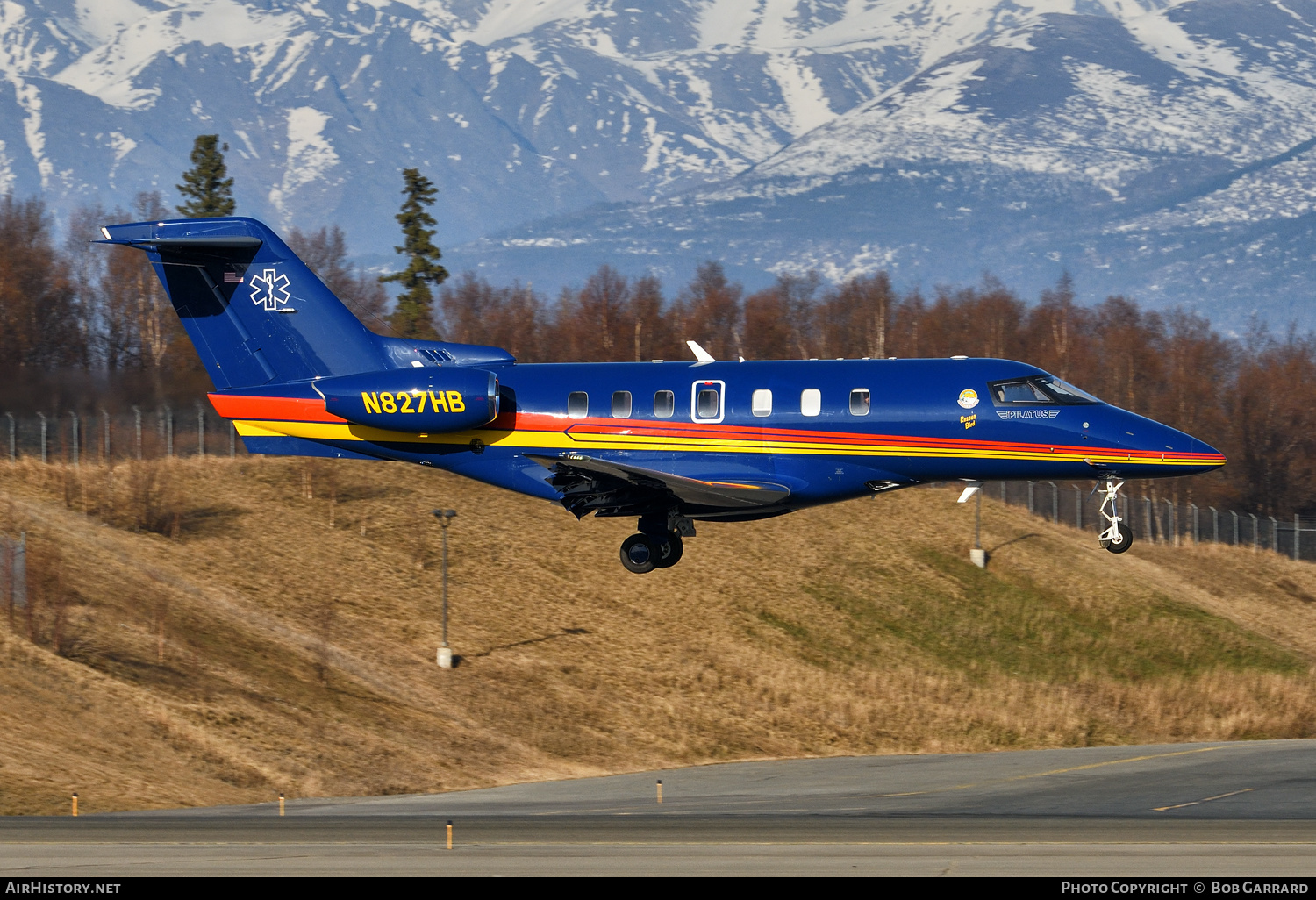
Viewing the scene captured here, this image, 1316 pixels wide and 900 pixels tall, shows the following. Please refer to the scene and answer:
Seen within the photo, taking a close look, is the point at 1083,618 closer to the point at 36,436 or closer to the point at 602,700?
the point at 602,700

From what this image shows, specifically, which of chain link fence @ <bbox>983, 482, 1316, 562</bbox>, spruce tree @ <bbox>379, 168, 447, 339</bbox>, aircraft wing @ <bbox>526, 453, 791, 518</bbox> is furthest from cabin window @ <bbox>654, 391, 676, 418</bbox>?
spruce tree @ <bbox>379, 168, 447, 339</bbox>

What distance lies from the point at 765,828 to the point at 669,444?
8281 millimetres

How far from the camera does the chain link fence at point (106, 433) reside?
47312 mm

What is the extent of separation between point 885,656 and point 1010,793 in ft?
54.2

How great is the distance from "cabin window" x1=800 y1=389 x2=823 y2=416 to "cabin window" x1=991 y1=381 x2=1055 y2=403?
2946 millimetres

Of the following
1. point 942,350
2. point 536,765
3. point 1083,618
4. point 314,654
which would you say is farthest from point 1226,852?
point 942,350

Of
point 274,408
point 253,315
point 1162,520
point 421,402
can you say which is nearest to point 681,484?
point 421,402

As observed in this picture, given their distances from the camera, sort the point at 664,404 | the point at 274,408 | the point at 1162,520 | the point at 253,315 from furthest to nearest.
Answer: the point at 1162,520, the point at 253,315, the point at 274,408, the point at 664,404

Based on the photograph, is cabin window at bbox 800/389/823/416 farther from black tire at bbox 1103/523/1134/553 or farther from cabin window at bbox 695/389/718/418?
black tire at bbox 1103/523/1134/553

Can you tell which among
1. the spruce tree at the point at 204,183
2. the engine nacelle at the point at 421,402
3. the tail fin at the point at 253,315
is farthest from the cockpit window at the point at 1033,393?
the spruce tree at the point at 204,183

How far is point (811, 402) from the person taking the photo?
88.6 ft

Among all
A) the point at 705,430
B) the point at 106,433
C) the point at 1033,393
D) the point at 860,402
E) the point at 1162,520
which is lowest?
the point at 1162,520

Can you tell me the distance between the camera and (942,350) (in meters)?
105

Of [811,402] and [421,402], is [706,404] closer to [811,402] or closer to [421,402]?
[811,402]
